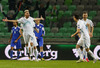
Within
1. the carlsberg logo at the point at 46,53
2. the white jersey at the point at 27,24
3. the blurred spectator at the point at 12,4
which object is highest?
the blurred spectator at the point at 12,4

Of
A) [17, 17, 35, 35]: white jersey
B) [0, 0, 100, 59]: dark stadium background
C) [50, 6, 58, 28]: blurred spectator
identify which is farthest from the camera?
[50, 6, 58, 28]: blurred spectator

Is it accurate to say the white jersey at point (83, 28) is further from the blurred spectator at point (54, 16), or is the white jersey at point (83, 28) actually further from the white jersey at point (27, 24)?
the blurred spectator at point (54, 16)

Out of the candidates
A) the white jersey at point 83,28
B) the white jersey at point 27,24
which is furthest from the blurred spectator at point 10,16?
the white jersey at point 83,28

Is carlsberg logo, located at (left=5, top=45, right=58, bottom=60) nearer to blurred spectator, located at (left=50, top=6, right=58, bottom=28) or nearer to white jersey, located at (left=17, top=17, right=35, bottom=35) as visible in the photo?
white jersey, located at (left=17, top=17, right=35, bottom=35)

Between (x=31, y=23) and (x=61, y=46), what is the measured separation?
3.25 metres

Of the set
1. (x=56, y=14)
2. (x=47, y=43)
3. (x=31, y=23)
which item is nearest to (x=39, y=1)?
(x=56, y=14)

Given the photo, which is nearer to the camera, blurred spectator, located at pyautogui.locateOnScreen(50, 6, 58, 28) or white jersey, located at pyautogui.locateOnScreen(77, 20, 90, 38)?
white jersey, located at pyautogui.locateOnScreen(77, 20, 90, 38)

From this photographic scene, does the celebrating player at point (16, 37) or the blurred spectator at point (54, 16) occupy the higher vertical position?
the blurred spectator at point (54, 16)

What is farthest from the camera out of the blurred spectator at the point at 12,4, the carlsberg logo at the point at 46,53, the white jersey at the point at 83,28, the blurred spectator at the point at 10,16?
the blurred spectator at the point at 12,4

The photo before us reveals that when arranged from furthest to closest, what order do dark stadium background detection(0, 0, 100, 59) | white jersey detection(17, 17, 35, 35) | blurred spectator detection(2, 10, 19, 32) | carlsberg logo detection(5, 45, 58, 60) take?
1. blurred spectator detection(2, 10, 19, 32)
2. dark stadium background detection(0, 0, 100, 59)
3. carlsberg logo detection(5, 45, 58, 60)
4. white jersey detection(17, 17, 35, 35)

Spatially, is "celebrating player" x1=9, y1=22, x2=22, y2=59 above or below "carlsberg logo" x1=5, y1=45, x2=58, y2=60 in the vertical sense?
above

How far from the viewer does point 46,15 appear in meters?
19.0

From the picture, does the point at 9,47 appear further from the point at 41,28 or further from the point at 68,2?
the point at 68,2

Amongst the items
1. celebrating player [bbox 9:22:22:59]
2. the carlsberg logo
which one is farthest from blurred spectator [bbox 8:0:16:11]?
celebrating player [bbox 9:22:22:59]
